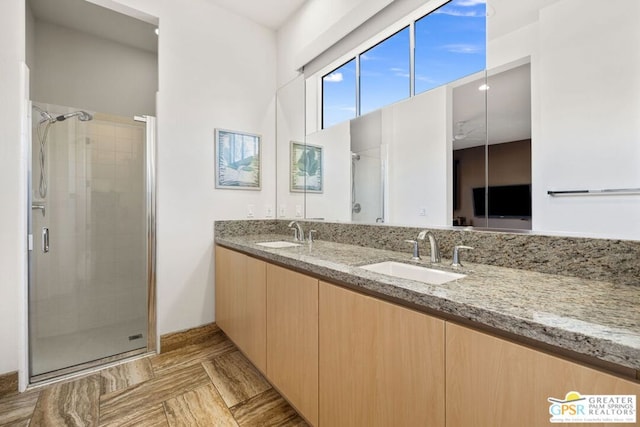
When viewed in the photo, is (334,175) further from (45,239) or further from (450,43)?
(45,239)

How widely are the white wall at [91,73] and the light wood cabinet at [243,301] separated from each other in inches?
79.7

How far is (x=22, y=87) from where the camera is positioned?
174 cm

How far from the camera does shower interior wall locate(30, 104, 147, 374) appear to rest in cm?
208

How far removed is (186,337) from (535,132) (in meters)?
2.72

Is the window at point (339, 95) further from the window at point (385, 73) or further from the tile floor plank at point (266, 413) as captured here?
the tile floor plank at point (266, 413)

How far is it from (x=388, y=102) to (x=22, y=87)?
235cm

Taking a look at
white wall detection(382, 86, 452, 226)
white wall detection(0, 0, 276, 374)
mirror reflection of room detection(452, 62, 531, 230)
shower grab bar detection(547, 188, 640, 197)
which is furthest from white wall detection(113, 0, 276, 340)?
shower grab bar detection(547, 188, 640, 197)

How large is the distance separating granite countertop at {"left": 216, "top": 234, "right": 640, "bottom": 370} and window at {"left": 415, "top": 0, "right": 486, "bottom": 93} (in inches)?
42.8

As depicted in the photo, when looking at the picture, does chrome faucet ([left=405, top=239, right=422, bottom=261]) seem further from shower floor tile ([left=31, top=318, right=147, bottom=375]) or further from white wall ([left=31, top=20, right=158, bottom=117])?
white wall ([left=31, top=20, right=158, bottom=117])

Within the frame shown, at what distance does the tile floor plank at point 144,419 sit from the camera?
147 centimetres

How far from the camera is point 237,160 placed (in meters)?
2.59

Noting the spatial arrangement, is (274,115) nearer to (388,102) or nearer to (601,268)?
(388,102)

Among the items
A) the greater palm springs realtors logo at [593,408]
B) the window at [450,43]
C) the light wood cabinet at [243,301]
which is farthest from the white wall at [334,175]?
the greater palm springs realtors logo at [593,408]

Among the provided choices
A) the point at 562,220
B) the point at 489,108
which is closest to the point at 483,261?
the point at 562,220
